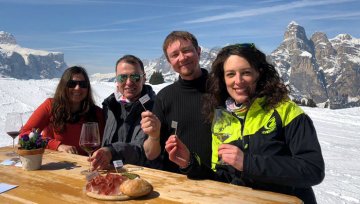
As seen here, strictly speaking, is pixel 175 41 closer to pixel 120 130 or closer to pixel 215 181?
pixel 120 130

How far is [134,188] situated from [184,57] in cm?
191

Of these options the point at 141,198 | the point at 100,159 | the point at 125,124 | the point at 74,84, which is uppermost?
the point at 74,84

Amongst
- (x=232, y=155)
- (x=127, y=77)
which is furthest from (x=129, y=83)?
(x=232, y=155)

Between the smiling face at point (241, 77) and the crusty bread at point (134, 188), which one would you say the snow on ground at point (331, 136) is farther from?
the crusty bread at point (134, 188)

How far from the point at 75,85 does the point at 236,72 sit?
304 cm

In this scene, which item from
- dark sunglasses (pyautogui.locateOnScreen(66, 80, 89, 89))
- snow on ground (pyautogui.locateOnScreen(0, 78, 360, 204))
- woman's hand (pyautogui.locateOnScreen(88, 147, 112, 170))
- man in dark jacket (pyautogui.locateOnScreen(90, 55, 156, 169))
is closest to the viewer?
woman's hand (pyautogui.locateOnScreen(88, 147, 112, 170))

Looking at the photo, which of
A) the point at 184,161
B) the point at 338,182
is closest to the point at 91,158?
the point at 184,161

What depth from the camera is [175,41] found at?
13.0ft

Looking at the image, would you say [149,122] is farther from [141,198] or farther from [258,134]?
[258,134]

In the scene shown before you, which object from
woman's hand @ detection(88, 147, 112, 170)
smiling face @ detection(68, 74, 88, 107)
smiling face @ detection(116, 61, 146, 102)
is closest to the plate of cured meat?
woman's hand @ detection(88, 147, 112, 170)

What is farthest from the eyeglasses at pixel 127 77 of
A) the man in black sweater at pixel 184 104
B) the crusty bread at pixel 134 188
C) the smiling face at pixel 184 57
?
the crusty bread at pixel 134 188

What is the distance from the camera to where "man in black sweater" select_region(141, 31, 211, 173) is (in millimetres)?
3830

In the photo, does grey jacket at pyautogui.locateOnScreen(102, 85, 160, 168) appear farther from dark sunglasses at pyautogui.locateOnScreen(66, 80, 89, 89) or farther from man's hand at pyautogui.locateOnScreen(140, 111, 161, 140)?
man's hand at pyautogui.locateOnScreen(140, 111, 161, 140)

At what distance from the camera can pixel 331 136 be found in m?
13.6
